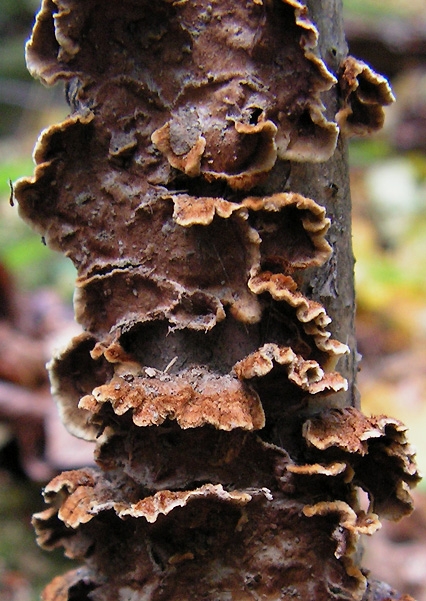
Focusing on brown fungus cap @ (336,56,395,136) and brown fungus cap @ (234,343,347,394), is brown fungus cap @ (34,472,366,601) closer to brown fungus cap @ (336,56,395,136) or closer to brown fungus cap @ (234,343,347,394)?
brown fungus cap @ (234,343,347,394)

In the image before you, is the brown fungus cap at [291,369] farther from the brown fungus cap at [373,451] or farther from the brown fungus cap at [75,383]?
the brown fungus cap at [75,383]

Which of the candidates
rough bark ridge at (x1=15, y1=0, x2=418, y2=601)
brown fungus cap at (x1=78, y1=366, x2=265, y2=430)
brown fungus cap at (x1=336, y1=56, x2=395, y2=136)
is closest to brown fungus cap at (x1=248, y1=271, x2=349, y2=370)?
rough bark ridge at (x1=15, y1=0, x2=418, y2=601)

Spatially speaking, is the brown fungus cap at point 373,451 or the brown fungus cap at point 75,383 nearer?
the brown fungus cap at point 373,451

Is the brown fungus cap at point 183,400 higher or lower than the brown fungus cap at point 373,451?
lower

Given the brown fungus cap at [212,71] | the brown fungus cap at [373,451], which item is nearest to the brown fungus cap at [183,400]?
the brown fungus cap at [373,451]

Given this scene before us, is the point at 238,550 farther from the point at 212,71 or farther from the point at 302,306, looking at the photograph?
the point at 212,71

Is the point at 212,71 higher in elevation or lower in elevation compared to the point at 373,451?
higher

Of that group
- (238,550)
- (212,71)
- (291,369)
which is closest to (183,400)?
(291,369)
